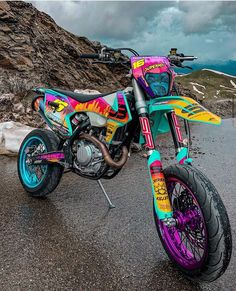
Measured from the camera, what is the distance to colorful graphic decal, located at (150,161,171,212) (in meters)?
2.98

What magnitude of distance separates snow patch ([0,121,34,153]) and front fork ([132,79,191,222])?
4.16 meters

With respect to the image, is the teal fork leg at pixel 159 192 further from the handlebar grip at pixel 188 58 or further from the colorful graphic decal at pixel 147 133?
the handlebar grip at pixel 188 58

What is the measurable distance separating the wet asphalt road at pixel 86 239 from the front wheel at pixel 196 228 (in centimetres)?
18

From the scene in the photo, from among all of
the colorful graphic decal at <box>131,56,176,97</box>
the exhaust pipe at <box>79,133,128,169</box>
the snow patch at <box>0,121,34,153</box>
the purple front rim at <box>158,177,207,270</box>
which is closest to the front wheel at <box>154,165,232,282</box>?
the purple front rim at <box>158,177,207,270</box>

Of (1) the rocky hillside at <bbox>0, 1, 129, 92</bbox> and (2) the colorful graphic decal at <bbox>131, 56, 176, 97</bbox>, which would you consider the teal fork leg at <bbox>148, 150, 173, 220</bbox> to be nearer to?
(2) the colorful graphic decal at <bbox>131, 56, 176, 97</bbox>

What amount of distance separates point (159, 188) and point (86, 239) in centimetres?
112

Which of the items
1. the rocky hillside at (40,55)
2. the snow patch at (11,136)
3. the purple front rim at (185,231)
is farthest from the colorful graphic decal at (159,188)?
the rocky hillside at (40,55)

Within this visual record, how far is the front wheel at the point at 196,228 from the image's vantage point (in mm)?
2629

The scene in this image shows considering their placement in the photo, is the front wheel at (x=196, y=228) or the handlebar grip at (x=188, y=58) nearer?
the front wheel at (x=196, y=228)

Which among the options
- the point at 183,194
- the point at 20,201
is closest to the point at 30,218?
the point at 20,201

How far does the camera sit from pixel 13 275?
2.95 m

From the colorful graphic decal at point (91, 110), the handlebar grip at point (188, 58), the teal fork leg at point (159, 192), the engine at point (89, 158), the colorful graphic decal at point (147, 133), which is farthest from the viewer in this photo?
the engine at point (89, 158)

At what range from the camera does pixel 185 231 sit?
3.07 meters

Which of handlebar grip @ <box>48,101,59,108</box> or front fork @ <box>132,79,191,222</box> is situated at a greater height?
handlebar grip @ <box>48,101,59,108</box>
